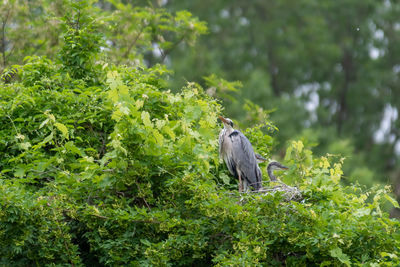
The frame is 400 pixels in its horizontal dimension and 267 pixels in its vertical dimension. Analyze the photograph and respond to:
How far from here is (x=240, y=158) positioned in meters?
6.34

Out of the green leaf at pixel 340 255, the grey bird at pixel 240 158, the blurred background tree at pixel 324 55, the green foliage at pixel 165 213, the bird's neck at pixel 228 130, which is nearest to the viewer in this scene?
the green leaf at pixel 340 255

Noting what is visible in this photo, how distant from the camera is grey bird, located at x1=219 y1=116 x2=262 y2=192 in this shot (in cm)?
638

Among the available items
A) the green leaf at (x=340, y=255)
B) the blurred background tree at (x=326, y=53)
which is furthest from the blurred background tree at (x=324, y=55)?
the green leaf at (x=340, y=255)

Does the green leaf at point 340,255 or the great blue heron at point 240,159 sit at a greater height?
the great blue heron at point 240,159

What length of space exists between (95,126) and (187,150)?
1672 mm

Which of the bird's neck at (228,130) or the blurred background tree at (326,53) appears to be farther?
the blurred background tree at (326,53)

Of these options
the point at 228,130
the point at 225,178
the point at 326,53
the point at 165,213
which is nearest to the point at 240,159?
the point at 225,178

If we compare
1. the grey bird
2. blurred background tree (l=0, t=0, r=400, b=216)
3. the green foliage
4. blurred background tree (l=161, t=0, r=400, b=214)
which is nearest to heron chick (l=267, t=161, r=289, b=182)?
the grey bird

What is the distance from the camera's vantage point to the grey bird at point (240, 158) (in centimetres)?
638

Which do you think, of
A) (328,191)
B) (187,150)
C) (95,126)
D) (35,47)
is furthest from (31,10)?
(328,191)

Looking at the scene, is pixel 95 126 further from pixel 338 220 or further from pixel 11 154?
pixel 338 220

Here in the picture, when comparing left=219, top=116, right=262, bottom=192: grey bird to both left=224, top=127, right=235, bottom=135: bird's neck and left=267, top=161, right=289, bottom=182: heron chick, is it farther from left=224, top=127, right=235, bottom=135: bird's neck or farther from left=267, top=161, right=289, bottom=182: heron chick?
left=267, top=161, right=289, bottom=182: heron chick

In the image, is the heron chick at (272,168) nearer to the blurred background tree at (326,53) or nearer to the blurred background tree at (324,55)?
the blurred background tree at (324,55)

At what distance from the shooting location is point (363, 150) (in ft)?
63.5
